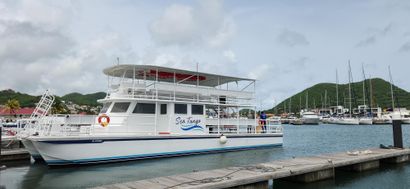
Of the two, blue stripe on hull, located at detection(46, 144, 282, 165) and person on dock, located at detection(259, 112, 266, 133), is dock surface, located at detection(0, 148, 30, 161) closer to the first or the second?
blue stripe on hull, located at detection(46, 144, 282, 165)

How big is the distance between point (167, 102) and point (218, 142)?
4001 millimetres

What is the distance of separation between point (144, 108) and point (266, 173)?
9.26 m

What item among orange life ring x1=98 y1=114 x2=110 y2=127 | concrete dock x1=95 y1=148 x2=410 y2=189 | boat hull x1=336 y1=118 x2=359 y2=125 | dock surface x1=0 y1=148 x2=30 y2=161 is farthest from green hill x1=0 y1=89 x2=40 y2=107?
concrete dock x1=95 y1=148 x2=410 y2=189

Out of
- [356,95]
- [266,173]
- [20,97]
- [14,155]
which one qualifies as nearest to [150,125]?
[14,155]

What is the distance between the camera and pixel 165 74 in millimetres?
19859

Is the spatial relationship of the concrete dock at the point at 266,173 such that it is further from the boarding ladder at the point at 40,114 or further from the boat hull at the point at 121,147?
the boarding ladder at the point at 40,114

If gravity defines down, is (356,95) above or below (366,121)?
above

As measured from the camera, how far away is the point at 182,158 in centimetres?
1766

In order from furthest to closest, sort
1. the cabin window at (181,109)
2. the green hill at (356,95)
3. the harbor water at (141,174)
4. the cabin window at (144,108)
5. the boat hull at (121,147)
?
the green hill at (356,95), the cabin window at (181,109), the cabin window at (144,108), the boat hull at (121,147), the harbor water at (141,174)

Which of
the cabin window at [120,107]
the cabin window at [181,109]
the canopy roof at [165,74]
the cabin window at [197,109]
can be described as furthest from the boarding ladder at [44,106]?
the cabin window at [197,109]

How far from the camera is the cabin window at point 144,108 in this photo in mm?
17469

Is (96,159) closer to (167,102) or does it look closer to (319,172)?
(167,102)

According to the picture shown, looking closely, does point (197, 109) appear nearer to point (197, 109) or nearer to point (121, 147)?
point (197, 109)

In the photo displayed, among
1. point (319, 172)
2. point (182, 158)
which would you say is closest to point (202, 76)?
point (182, 158)
